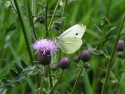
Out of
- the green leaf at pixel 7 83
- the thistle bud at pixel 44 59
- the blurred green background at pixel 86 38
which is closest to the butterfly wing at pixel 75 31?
the blurred green background at pixel 86 38

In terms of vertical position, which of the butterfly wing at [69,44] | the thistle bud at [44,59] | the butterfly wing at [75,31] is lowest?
the thistle bud at [44,59]

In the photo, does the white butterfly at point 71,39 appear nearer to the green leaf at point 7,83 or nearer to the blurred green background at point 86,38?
the blurred green background at point 86,38

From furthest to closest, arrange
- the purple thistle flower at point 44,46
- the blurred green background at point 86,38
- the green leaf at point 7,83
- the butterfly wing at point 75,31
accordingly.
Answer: the blurred green background at point 86,38 → the butterfly wing at point 75,31 → the purple thistle flower at point 44,46 → the green leaf at point 7,83

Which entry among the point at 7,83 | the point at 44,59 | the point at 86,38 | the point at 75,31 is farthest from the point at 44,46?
the point at 86,38

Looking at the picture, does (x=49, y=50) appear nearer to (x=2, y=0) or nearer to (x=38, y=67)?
(x=38, y=67)

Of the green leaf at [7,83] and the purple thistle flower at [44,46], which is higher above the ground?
the purple thistle flower at [44,46]

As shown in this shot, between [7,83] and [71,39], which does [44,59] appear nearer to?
[7,83]

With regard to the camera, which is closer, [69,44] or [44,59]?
[44,59]

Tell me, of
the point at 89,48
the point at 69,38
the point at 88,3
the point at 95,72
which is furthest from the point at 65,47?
the point at 88,3
